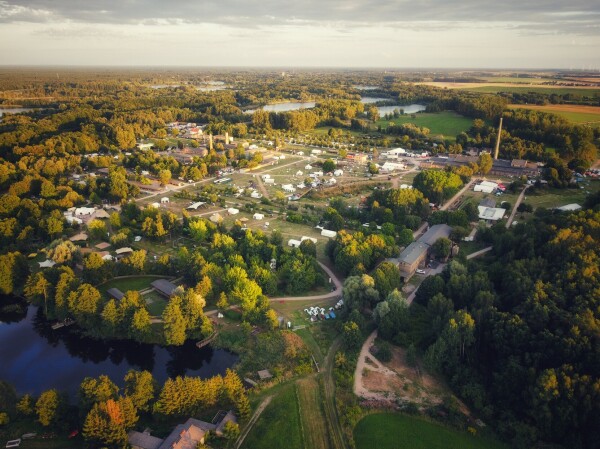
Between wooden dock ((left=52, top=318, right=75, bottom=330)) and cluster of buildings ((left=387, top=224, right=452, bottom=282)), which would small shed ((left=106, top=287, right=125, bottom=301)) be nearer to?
wooden dock ((left=52, top=318, right=75, bottom=330))

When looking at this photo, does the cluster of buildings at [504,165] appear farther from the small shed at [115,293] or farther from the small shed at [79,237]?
the small shed at [115,293]

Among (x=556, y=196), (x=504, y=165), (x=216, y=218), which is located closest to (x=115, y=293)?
(x=216, y=218)

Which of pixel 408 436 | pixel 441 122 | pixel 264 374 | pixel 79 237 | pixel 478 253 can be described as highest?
pixel 441 122

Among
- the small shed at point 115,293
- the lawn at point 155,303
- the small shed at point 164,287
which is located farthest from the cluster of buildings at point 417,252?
the small shed at point 115,293

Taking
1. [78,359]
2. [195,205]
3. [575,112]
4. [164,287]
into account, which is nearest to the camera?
[78,359]

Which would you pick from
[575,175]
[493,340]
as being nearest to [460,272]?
[493,340]

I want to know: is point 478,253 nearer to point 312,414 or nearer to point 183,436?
point 312,414
